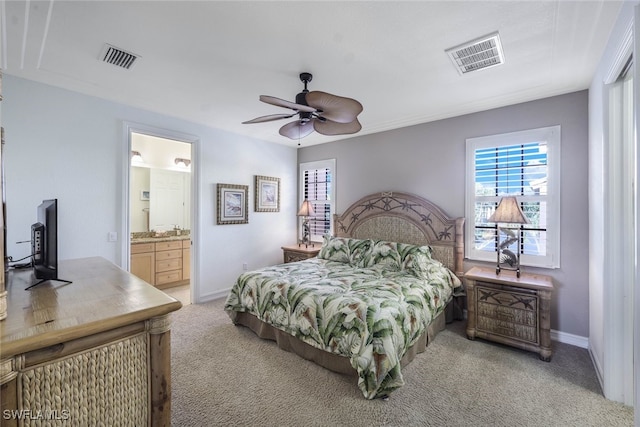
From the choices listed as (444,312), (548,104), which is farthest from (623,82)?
(444,312)

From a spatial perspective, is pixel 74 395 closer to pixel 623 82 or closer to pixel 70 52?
pixel 70 52

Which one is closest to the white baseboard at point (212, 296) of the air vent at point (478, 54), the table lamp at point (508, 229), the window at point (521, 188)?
the window at point (521, 188)

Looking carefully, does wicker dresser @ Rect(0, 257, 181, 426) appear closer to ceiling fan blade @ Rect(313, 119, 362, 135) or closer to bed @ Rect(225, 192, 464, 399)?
bed @ Rect(225, 192, 464, 399)

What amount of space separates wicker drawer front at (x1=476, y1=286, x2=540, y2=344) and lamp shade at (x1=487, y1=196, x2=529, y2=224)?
72 centimetres

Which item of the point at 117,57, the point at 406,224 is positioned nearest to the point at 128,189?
the point at 117,57

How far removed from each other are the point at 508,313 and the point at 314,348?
1941mm

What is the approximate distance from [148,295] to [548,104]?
405 cm

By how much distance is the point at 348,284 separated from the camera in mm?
2814

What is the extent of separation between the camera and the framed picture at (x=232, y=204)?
436 cm

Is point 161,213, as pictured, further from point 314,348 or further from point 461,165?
point 461,165

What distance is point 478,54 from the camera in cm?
229

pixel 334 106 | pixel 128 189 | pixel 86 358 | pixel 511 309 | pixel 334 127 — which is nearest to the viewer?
pixel 86 358

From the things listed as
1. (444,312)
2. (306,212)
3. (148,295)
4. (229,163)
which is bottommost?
(444,312)

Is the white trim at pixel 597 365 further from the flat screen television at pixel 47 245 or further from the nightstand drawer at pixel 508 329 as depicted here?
the flat screen television at pixel 47 245
